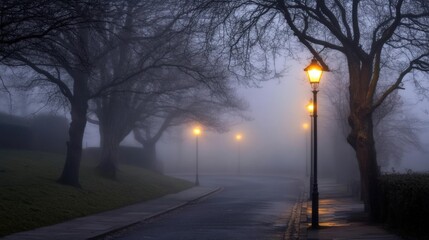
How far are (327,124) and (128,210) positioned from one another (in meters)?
47.2

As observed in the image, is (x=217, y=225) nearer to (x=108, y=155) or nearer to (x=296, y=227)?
(x=296, y=227)

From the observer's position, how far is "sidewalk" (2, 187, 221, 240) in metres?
16.9

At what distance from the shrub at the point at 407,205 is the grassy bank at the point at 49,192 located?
407 inches

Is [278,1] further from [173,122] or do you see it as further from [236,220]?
[173,122]

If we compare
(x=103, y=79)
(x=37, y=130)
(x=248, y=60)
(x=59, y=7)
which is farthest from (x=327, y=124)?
(x=59, y=7)

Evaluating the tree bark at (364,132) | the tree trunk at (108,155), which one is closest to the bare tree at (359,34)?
the tree bark at (364,132)

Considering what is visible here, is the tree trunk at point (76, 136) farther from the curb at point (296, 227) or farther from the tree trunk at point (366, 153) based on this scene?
the tree trunk at point (366, 153)

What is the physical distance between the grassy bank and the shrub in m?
10.3

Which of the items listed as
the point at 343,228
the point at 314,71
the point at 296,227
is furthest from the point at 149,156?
the point at 343,228

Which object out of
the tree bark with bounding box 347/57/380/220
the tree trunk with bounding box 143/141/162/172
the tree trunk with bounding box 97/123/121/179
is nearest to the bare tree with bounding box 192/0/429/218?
the tree bark with bounding box 347/57/380/220

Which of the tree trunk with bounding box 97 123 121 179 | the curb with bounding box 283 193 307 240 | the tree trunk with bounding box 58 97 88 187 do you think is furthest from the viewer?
the tree trunk with bounding box 97 123 121 179

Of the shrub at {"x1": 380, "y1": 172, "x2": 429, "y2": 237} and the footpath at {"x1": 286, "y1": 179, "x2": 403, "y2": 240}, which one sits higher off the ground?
the shrub at {"x1": 380, "y1": 172, "x2": 429, "y2": 237}

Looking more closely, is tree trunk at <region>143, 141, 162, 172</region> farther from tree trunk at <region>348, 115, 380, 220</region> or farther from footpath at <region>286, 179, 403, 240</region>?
tree trunk at <region>348, 115, 380, 220</region>

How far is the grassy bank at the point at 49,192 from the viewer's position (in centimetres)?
1980
